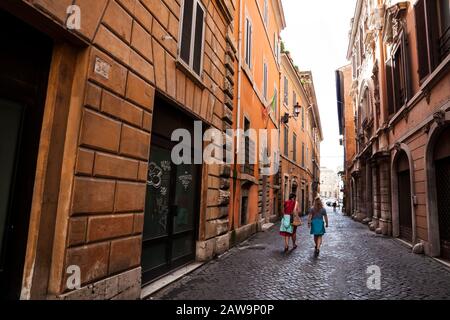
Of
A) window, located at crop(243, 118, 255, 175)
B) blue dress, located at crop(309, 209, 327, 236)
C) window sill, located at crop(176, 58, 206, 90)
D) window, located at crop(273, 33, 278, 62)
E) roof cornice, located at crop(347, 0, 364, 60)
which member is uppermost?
roof cornice, located at crop(347, 0, 364, 60)

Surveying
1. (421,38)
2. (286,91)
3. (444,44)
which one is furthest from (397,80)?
(286,91)

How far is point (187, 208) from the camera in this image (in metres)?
6.56

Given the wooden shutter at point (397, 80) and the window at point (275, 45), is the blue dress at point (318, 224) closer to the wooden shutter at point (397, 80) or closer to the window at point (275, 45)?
the wooden shutter at point (397, 80)

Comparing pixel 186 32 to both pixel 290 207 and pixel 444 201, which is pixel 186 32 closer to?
pixel 290 207

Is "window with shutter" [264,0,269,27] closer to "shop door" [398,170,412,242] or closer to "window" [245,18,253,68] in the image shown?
"window" [245,18,253,68]

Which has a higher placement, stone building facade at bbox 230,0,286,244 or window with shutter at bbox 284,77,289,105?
window with shutter at bbox 284,77,289,105

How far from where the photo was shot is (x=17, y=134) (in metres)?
3.07

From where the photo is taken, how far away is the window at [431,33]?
7812mm

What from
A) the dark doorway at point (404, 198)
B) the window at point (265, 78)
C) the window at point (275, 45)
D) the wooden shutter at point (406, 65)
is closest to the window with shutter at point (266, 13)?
the window at point (265, 78)

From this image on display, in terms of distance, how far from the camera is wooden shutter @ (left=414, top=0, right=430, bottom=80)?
878 cm

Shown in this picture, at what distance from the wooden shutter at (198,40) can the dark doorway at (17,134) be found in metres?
3.52

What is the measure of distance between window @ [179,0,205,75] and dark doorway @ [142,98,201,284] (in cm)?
104

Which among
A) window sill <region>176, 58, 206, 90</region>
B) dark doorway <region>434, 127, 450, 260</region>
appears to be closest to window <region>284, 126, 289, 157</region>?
dark doorway <region>434, 127, 450, 260</region>

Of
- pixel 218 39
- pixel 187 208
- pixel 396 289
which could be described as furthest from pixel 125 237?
pixel 218 39
